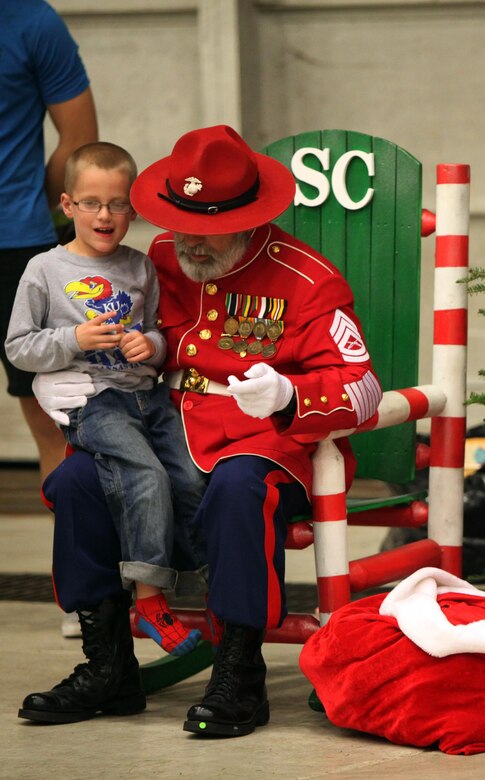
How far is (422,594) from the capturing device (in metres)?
2.43

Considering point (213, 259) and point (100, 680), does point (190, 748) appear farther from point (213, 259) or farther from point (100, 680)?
Answer: point (213, 259)

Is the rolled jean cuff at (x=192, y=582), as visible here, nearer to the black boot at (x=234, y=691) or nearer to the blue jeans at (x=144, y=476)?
the blue jeans at (x=144, y=476)

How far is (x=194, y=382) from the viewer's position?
2.68 metres

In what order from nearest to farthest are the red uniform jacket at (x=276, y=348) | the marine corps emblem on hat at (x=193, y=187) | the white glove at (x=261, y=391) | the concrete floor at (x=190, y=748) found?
the concrete floor at (x=190, y=748), the white glove at (x=261, y=391), the red uniform jacket at (x=276, y=348), the marine corps emblem on hat at (x=193, y=187)

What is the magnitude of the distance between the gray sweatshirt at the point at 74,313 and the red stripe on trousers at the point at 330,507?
39 centimetres

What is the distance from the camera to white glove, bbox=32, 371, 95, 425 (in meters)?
2.60

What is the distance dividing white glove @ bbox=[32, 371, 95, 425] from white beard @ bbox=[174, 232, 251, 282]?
0.89ft

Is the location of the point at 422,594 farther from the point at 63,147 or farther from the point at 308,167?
the point at 63,147

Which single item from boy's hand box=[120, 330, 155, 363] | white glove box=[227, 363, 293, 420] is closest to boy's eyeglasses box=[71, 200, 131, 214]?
boy's hand box=[120, 330, 155, 363]

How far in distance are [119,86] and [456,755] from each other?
3945mm

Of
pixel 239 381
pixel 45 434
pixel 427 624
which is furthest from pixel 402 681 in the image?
pixel 45 434

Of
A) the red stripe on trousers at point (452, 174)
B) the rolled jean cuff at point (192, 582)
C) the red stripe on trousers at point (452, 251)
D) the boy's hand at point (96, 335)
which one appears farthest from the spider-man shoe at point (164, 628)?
the red stripe on trousers at point (452, 174)

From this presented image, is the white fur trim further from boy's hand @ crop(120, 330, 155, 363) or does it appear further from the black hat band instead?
the black hat band

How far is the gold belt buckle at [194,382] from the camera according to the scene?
2.67 metres
